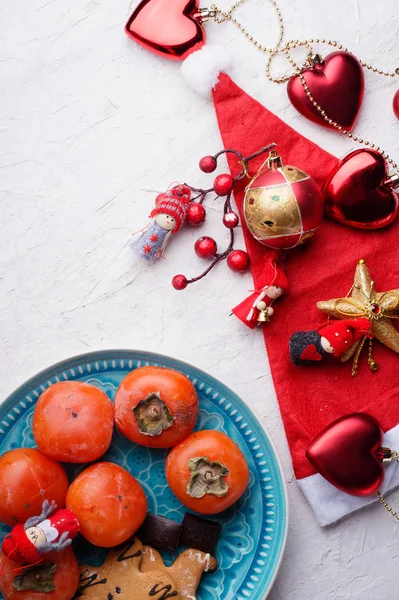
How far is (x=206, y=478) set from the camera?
0.96m

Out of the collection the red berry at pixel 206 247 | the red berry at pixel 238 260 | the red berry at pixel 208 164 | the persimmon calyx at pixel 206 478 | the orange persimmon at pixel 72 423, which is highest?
the red berry at pixel 208 164

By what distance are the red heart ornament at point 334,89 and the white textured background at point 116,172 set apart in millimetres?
30

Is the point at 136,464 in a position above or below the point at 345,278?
below

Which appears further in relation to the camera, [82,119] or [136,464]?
[82,119]

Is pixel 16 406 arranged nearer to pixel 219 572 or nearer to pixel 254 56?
pixel 219 572

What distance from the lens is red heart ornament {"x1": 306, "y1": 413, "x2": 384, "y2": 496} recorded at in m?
1.06

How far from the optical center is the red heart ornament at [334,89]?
1133 mm

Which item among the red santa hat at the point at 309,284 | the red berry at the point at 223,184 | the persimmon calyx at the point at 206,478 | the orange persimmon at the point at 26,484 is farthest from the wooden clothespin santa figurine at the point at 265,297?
the orange persimmon at the point at 26,484

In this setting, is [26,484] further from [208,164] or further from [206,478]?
[208,164]

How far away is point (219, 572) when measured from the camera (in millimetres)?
1034

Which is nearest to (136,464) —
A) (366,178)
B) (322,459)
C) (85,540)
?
(85,540)

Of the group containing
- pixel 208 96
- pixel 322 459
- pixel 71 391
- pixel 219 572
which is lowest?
pixel 219 572

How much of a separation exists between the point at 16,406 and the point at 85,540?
0.75ft

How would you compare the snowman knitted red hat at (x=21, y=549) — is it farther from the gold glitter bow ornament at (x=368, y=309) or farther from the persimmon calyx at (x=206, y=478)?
the gold glitter bow ornament at (x=368, y=309)
